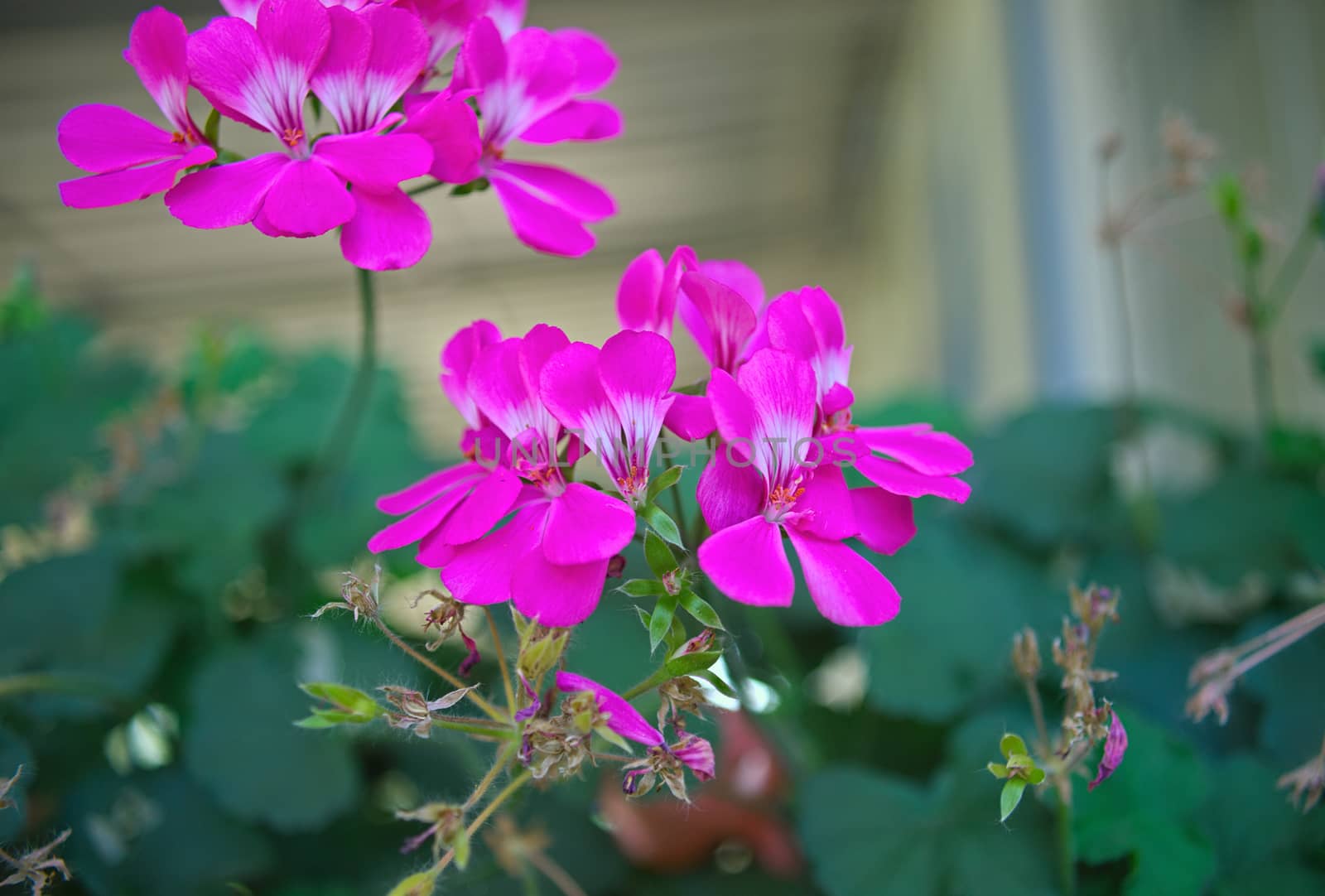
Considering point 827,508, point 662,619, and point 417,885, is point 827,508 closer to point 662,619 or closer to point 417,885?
point 662,619

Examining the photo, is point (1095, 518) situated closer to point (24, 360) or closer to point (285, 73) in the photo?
point (285, 73)

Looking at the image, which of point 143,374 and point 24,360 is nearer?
point 24,360

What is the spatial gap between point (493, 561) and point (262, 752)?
14.1 inches

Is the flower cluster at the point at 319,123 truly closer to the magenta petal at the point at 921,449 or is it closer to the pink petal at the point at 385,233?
the pink petal at the point at 385,233

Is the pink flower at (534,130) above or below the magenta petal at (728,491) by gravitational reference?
above

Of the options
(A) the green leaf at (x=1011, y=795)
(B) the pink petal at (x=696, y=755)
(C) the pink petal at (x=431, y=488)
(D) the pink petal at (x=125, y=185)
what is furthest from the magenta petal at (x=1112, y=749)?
(D) the pink petal at (x=125, y=185)

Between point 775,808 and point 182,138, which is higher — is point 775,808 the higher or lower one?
the lower one

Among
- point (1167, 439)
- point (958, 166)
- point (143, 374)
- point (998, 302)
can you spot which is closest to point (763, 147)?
point (958, 166)

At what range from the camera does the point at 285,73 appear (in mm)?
333

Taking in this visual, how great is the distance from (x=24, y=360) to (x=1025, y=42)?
76.3 inches

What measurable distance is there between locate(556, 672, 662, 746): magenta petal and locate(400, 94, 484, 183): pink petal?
0.18 metres

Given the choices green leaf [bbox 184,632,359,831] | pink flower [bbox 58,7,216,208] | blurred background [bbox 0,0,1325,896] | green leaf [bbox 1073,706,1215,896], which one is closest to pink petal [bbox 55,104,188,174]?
pink flower [bbox 58,7,216,208]

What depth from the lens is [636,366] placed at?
12.1 inches

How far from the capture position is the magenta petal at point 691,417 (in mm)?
311
